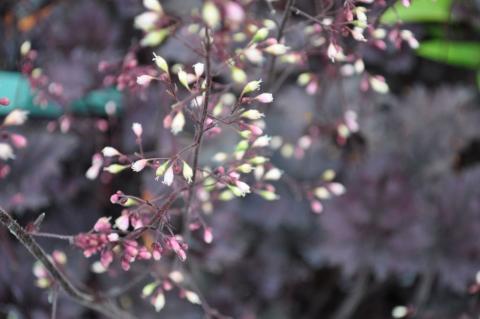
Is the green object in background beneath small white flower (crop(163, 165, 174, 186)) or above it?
beneath

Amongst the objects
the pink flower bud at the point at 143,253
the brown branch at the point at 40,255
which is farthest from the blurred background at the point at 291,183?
the pink flower bud at the point at 143,253

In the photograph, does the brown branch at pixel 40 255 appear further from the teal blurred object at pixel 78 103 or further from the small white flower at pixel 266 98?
the teal blurred object at pixel 78 103

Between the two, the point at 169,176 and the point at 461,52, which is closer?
the point at 169,176

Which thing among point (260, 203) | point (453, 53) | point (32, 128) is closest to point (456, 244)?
point (260, 203)

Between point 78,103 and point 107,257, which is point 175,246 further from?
point 78,103

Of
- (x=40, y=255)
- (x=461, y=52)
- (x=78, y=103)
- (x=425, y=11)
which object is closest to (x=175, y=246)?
(x=40, y=255)

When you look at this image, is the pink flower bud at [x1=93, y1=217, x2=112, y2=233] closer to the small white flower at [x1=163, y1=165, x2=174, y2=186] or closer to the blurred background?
the small white flower at [x1=163, y1=165, x2=174, y2=186]

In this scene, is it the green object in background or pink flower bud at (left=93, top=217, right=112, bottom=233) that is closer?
pink flower bud at (left=93, top=217, right=112, bottom=233)

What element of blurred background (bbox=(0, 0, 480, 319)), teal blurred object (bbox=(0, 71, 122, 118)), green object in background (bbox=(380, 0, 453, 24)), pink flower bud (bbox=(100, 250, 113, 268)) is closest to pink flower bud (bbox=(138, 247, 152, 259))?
pink flower bud (bbox=(100, 250, 113, 268))
